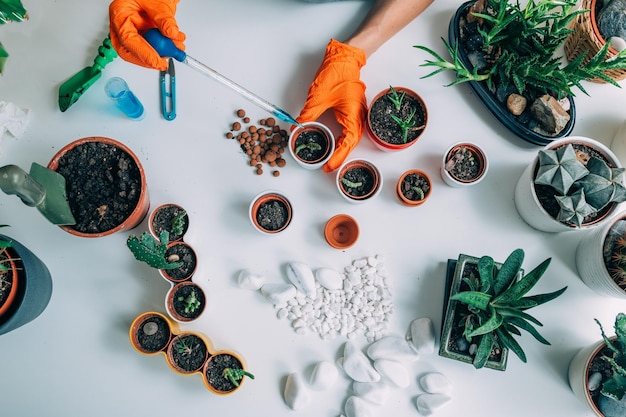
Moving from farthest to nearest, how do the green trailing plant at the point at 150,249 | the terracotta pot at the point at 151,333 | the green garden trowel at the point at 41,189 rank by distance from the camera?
the terracotta pot at the point at 151,333, the green trailing plant at the point at 150,249, the green garden trowel at the point at 41,189

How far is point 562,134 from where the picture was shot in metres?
1.05

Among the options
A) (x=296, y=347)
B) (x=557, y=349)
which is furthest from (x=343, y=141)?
(x=557, y=349)

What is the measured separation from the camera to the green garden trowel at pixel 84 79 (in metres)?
1.06

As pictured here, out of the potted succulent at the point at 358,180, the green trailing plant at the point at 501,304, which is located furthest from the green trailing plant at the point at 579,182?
the potted succulent at the point at 358,180

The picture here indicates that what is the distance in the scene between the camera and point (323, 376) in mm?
996

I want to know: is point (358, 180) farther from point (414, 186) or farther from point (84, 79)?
point (84, 79)

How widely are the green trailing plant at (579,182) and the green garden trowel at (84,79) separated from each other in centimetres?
98

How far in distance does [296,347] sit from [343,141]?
47 centimetres

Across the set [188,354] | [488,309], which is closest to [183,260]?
[188,354]

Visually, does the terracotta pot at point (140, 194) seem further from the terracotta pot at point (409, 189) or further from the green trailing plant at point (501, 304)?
the green trailing plant at point (501, 304)

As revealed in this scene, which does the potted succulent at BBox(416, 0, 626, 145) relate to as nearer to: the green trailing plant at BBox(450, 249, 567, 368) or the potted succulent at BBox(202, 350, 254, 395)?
the green trailing plant at BBox(450, 249, 567, 368)

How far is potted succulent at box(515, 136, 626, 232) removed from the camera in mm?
925

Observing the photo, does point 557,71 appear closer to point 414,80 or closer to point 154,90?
point 414,80

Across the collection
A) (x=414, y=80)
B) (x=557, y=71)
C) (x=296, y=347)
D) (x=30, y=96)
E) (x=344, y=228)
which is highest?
(x=557, y=71)
